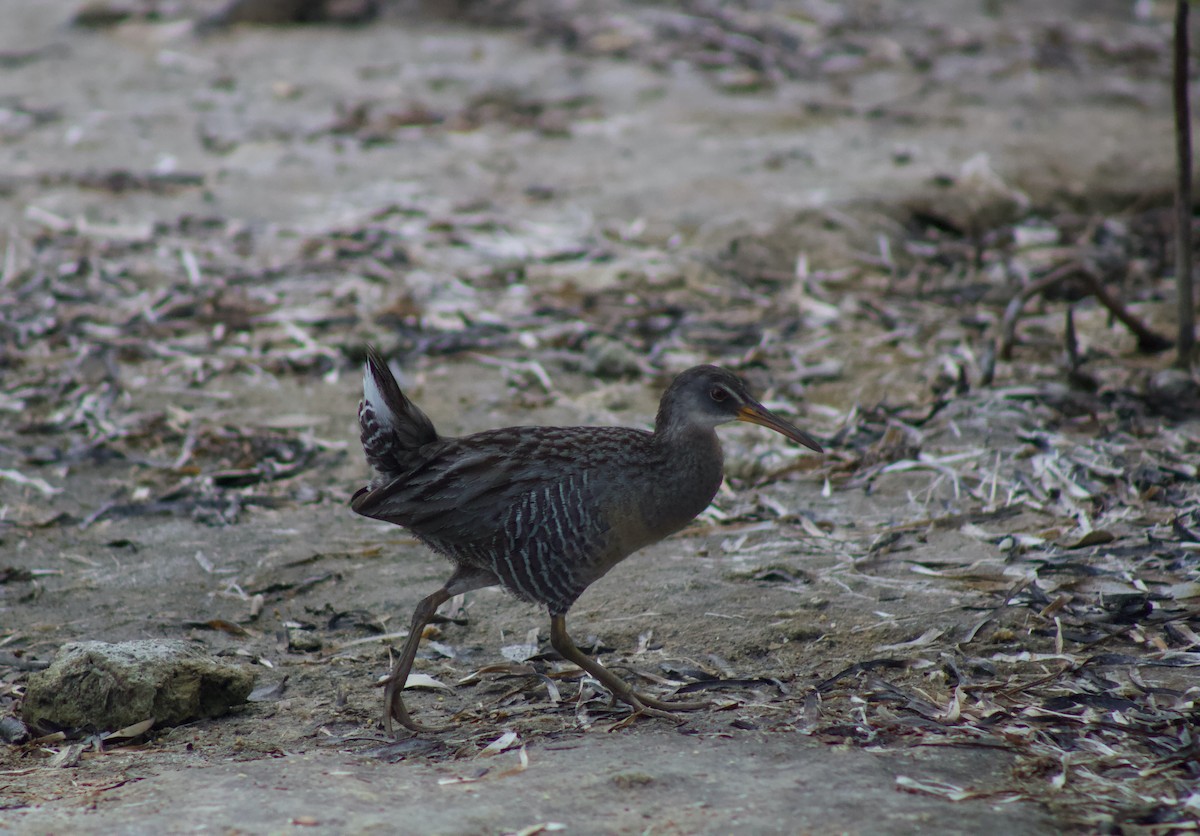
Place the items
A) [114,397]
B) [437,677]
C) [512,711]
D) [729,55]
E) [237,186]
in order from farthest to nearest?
[729,55] → [237,186] → [114,397] → [437,677] → [512,711]

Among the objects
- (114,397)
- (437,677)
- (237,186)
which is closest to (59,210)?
(237,186)

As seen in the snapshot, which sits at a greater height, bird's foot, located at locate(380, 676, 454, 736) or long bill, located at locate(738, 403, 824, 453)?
long bill, located at locate(738, 403, 824, 453)

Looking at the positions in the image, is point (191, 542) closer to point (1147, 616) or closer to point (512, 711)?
point (512, 711)

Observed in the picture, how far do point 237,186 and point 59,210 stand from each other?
1.36 metres

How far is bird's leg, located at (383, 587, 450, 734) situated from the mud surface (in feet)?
0.34

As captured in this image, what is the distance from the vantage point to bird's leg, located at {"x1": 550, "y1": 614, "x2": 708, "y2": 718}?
14.3 ft

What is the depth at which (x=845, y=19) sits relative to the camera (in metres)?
14.2

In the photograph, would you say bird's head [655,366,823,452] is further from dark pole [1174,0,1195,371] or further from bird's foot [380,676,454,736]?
dark pole [1174,0,1195,371]

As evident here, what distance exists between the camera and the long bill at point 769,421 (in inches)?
195

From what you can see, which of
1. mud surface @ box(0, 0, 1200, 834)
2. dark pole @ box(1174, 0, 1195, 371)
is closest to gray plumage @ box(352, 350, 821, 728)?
mud surface @ box(0, 0, 1200, 834)

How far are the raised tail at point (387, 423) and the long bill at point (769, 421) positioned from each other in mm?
1222

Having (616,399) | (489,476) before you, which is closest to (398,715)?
(489,476)

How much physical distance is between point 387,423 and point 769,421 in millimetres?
1452

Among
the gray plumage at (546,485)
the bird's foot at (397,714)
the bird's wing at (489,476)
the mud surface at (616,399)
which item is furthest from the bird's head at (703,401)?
the bird's foot at (397,714)
